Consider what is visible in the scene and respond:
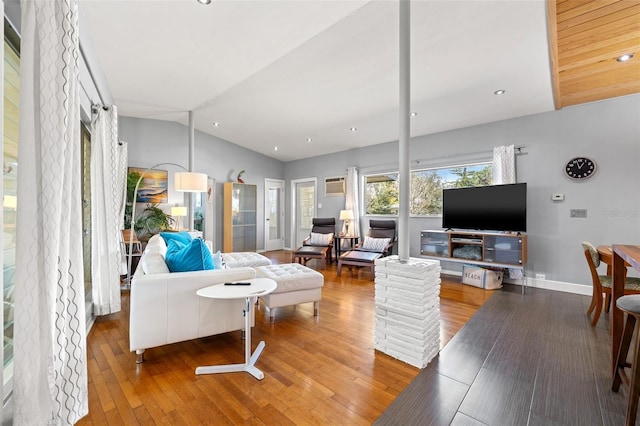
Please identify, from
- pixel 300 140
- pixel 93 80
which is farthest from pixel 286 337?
pixel 300 140

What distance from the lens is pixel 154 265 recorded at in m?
2.28

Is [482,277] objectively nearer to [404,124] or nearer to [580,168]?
[580,168]

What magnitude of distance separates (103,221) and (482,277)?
5010 millimetres

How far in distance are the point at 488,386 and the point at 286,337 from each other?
159 centimetres

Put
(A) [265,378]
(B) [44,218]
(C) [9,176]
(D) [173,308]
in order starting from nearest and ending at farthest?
(B) [44,218]
(C) [9,176]
(A) [265,378]
(D) [173,308]

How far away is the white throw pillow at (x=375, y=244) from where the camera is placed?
5.23 meters

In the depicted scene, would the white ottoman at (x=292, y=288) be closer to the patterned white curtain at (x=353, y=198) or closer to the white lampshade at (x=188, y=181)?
the white lampshade at (x=188, y=181)

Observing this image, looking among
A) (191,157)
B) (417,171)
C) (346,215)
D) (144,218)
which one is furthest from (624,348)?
(144,218)

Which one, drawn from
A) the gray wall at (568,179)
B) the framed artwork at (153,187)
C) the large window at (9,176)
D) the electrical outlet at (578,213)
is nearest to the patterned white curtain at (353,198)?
the gray wall at (568,179)

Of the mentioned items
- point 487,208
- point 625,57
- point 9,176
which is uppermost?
point 625,57

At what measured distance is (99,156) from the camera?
293 centimetres

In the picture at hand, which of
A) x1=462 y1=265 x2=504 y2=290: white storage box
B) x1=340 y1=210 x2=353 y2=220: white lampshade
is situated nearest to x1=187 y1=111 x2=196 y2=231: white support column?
x1=340 y1=210 x2=353 y2=220: white lampshade

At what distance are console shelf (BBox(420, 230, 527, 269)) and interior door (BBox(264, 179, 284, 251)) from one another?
4.35 metres

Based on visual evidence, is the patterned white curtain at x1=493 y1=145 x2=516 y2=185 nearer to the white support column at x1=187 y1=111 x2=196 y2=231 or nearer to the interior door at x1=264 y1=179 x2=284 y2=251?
the white support column at x1=187 y1=111 x2=196 y2=231
